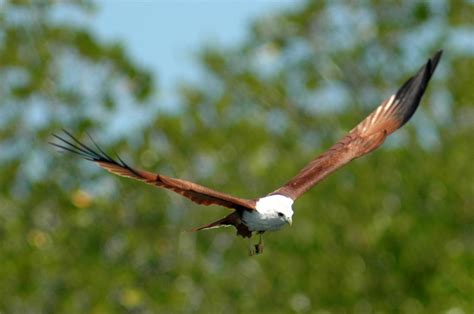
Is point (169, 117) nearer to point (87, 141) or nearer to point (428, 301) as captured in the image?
point (87, 141)

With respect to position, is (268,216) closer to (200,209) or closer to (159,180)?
(159,180)

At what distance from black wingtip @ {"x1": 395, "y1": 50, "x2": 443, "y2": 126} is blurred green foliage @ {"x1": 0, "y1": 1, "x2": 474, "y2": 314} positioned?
45.5 ft

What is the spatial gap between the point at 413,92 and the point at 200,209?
836 inches

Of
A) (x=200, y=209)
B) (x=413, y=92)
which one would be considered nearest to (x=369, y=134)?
(x=413, y=92)

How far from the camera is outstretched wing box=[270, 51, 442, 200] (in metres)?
13.3

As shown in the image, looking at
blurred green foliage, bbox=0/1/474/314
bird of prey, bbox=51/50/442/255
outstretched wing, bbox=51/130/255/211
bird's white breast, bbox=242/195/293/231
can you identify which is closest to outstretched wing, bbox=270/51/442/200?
bird of prey, bbox=51/50/442/255

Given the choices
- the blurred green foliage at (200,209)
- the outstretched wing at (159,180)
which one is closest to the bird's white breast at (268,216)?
the outstretched wing at (159,180)

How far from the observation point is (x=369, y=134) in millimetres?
14922

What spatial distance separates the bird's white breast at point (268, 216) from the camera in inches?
474

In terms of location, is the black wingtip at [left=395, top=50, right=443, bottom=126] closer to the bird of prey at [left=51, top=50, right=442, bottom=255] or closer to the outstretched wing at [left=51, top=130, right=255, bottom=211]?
the bird of prey at [left=51, top=50, right=442, bottom=255]

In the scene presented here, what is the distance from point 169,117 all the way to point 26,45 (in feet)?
12.0

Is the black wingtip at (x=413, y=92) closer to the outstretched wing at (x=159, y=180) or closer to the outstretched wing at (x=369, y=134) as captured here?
the outstretched wing at (x=369, y=134)

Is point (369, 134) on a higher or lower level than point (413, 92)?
lower

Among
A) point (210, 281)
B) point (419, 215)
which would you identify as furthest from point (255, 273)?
point (419, 215)
